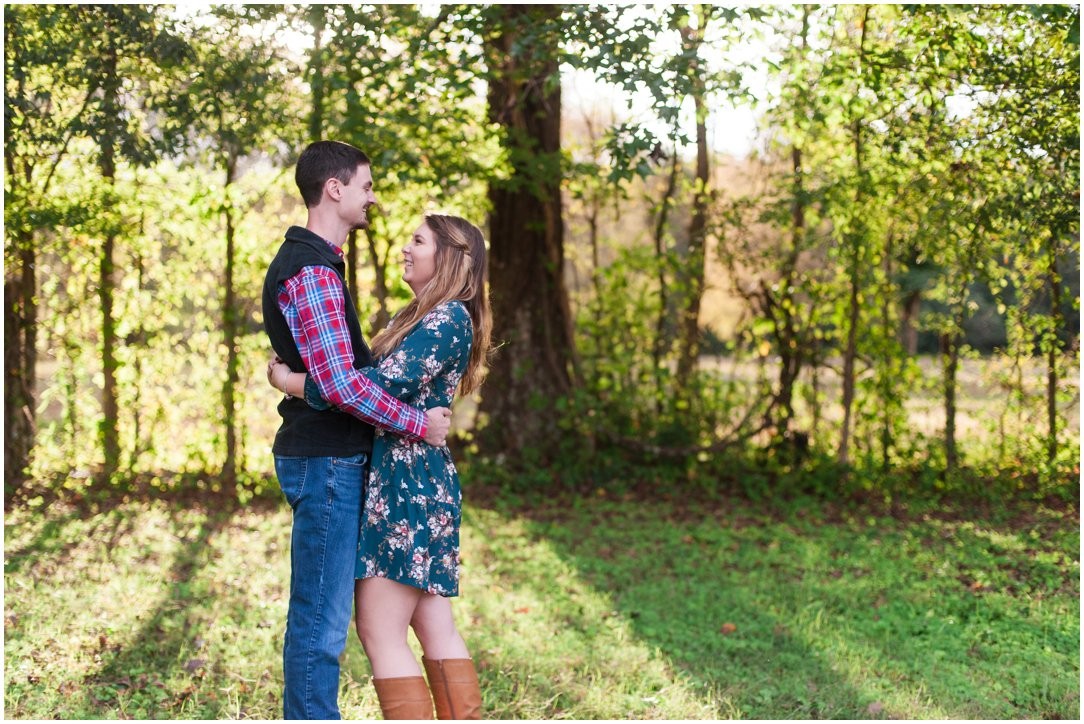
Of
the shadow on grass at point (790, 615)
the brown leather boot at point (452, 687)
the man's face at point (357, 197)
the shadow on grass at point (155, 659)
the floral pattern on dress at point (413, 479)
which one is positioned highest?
the man's face at point (357, 197)

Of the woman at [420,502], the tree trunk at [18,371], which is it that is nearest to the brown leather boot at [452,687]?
the woman at [420,502]

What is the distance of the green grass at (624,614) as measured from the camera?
3680 millimetres

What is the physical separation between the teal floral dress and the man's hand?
67mm

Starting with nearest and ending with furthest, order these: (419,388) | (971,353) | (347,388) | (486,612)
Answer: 1. (347,388)
2. (419,388)
3. (486,612)
4. (971,353)

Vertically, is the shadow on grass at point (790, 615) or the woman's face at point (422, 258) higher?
the woman's face at point (422, 258)

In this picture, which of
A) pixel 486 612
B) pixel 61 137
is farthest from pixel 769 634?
pixel 61 137

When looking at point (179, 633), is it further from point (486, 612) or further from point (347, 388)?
point (347, 388)

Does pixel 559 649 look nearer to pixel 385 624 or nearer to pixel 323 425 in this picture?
pixel 385 624

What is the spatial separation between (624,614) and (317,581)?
7.89ft

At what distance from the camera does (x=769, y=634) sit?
4.45m

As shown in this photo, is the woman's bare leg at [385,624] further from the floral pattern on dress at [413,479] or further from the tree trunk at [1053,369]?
the tree trunk at [1053,369]

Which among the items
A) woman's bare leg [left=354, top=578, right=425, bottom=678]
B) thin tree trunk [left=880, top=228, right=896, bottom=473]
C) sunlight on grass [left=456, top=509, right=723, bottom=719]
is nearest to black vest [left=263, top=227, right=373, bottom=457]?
woman's bare leg [left=354, top=578, right=425, bottom=678]

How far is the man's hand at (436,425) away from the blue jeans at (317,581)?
231 mm

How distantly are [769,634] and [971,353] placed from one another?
4.00 metres
